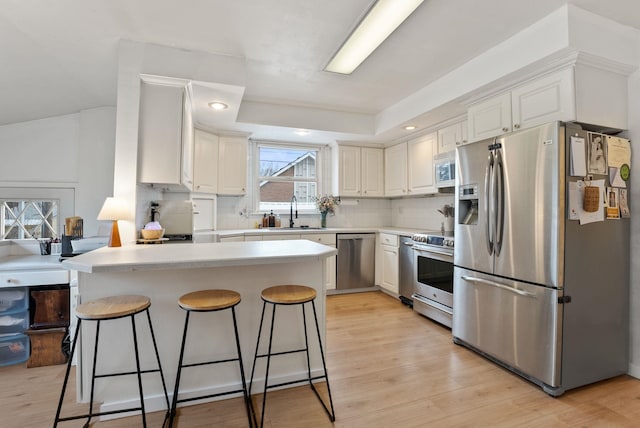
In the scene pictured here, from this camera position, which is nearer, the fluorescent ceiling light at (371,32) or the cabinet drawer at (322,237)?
the fluorescent ceiling light at (371,32)

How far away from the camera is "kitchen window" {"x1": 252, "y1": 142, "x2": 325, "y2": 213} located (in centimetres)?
462

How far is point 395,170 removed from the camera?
4.47 metres

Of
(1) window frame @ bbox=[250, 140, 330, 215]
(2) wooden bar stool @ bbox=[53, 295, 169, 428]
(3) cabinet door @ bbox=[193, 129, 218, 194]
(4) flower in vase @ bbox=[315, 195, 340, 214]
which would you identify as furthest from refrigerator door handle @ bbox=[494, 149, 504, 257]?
(3) cabinet door @ bbox=[193, 129, 218, 194]

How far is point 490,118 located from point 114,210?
3063 mm

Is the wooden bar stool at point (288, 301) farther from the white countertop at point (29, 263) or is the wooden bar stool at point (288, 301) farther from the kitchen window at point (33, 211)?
the kitchen window at point (33, 211)

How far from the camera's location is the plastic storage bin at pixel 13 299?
235cm

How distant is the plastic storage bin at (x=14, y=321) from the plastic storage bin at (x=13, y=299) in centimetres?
3

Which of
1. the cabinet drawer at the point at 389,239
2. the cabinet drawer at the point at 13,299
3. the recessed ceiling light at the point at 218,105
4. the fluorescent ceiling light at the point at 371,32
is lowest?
the cabinet drawer at the point at 13,299

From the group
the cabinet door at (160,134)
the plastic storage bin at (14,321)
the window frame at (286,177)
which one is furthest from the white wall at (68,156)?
the window frame at (286,177)

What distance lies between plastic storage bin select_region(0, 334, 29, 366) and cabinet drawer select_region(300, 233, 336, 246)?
277 centimetres

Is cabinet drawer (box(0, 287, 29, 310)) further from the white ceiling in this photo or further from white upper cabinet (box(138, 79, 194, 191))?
the white ceiling

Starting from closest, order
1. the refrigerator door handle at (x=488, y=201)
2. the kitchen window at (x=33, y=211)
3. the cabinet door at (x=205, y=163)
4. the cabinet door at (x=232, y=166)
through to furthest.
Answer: the refrigerator door handle at (x=488, y=201)
the kitchen window at (x=33, y=211)
the cabinet door at (x=205, y=163)
the cabinet door at (x=232, y=166)

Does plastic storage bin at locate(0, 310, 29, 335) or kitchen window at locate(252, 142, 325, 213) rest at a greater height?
kitchen window at locate(252, 142, 325, 213)

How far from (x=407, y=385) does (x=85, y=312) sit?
6.47 ft
